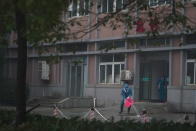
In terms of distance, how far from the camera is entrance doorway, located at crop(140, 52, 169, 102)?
29.5 meters

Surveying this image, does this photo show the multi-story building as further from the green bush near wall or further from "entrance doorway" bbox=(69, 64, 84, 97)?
the green bush near wall

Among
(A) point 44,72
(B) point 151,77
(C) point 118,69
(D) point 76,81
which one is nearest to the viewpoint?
(B) point 151,77

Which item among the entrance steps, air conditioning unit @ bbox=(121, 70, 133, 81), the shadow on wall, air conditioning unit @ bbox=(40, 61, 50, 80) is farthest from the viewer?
air conditioning unit @ bbox=(40, 61, 50, 80)

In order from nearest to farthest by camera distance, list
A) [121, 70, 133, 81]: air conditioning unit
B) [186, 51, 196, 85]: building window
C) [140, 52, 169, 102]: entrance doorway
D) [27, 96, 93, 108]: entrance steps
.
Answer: [186, 51, 196, 85]: building window → [121, 70, 133, 81]: air conditioning unit → [140, 52, 169, 102]: entrance doorway → [27, 96, 93, 108]: entrance steps

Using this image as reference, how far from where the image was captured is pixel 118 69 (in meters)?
30.5

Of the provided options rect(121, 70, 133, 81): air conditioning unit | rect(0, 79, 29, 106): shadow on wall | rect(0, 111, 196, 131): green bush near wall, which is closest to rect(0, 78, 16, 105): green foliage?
rect(0, 79, 29, 106): shadow on wall

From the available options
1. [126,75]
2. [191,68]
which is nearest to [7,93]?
[126,75]

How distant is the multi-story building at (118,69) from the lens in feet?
86.0

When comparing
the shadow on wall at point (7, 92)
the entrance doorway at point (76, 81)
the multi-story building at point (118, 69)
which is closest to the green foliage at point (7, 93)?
the shadow on wall at point (7, 92)

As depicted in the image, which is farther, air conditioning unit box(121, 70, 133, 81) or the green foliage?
the green foliage

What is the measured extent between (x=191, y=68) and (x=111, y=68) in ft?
20.9

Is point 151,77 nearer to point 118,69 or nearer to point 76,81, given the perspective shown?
point 118,69

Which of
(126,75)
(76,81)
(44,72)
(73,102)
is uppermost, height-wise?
(44,72)

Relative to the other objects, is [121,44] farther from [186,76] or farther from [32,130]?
[32,130]
